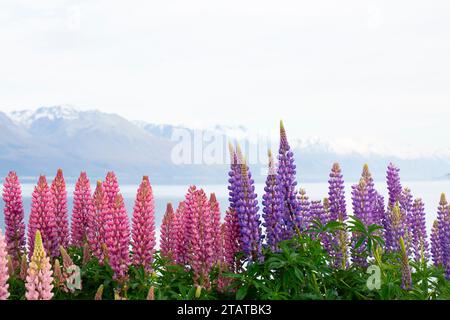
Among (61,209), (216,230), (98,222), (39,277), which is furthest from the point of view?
(61,209)

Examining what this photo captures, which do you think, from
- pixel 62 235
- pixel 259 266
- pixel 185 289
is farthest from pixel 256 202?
pixel 62 235

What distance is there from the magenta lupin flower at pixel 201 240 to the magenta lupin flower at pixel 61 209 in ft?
6.17

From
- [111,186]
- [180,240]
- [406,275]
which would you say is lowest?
[406,275]

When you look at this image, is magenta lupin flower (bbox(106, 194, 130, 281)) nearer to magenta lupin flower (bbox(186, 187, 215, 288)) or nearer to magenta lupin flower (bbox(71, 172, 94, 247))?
magenta lupin flower (bbox(186, 187, 215, 288))

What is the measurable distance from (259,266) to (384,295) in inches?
53.7

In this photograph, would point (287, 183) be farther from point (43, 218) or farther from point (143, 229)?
point (43, 218)

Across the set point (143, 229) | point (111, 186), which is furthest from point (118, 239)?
point (111, 186)

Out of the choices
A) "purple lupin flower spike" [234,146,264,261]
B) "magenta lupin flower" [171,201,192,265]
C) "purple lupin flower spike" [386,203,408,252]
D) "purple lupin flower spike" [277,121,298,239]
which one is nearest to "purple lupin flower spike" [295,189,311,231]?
"purple lupin flower spike" [277,121,298,239]

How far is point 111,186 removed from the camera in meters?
6.89

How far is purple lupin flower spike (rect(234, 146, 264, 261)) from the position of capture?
638 centimetres

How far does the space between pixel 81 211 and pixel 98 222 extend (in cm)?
Result: 108

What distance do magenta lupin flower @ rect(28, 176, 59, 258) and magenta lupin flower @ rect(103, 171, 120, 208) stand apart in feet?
2.89
